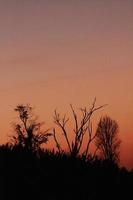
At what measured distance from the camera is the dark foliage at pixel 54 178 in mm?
8562

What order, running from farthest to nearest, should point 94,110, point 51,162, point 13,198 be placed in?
point 94,110 → point 51,162 → point 13,198

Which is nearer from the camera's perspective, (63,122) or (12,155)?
(12,155)

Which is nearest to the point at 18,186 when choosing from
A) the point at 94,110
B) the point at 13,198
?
the point at 13,198

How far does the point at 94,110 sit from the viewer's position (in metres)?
42.3

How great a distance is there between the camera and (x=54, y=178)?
980 centimetres

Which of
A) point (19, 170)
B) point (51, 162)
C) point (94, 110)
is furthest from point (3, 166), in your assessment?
point (94, 110)

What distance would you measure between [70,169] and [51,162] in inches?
20.3

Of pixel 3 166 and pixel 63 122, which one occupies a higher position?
pixel 63 122

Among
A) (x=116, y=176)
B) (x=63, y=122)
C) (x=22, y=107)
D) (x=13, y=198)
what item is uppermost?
(x=22, y=107)

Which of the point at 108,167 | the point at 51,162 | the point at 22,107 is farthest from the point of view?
the point at 22,107

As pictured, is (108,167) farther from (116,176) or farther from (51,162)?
(51,162)

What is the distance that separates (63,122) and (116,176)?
3064cm

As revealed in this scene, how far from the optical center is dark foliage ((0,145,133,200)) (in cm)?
856

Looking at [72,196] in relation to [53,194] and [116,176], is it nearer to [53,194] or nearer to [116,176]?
[53,194]
